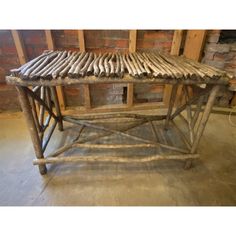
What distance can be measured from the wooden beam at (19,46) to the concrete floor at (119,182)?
1039 millimetres

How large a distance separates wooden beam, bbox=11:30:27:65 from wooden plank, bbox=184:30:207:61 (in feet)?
6.73

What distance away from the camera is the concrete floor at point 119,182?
1.37 m

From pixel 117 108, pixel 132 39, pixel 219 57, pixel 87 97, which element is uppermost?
pixel 132 39

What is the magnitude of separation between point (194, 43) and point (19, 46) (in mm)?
2180

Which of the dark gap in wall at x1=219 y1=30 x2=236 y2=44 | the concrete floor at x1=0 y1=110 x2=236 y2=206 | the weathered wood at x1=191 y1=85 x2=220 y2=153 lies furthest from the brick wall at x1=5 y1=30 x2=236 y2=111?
the weathered wood at x1=191 y1=85 x2=220 y2=153

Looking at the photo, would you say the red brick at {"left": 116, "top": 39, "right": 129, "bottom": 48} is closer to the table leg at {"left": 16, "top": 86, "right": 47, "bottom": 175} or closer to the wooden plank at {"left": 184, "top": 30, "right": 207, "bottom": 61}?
the wooden plank at {"left": 184, "top": 30, "right": 207, "bottom": 61}

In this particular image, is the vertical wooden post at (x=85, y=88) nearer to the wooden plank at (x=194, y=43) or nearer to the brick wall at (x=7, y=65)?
the brick wall at (x=7, y=65)

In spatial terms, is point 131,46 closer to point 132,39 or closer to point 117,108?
point 132,39

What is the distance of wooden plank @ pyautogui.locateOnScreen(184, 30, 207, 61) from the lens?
2.16 metres

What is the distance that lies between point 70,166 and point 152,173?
0.80 meters

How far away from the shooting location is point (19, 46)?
199 cm

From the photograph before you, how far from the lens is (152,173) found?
62.9 inches

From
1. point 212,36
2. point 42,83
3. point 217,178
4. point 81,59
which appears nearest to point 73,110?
point 81,59

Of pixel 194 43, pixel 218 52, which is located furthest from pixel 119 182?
pixel 218 52
